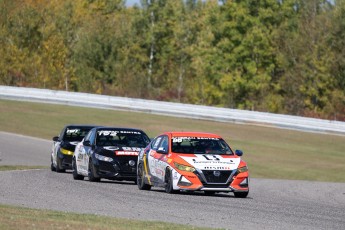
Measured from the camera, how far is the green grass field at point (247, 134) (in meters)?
37.8

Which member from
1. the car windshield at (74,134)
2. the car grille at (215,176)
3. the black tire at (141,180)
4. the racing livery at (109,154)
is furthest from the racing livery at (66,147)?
the car grille at (215,176)

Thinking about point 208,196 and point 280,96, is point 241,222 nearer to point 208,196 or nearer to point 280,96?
point 208,196

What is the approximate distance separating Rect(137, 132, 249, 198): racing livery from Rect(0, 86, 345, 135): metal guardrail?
25.1 m

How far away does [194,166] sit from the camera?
2114 centimetres

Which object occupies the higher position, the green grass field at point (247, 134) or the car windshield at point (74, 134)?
the car windshield at point (74, 134)

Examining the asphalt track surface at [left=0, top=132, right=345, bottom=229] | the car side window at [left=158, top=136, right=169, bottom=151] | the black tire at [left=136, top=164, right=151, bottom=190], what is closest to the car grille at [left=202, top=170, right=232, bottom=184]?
the asphalt track surface at [left=0, top=132, right=345, bottom=229]

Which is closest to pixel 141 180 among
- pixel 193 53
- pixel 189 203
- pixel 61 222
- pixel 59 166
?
pixel 189 203

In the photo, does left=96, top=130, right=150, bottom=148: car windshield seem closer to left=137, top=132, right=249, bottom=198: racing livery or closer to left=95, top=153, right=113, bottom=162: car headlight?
left=95, top=153, right=113, bottom=162: car headlight

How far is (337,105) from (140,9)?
2728 cm

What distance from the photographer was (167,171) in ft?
70.8

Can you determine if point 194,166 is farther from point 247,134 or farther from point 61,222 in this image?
point 247,134

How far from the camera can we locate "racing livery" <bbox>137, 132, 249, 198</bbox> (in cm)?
2112

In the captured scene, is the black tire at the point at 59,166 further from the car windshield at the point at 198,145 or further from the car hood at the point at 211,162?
the car hood at the point at 211,162

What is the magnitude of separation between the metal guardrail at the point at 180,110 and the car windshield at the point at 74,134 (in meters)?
18.4
